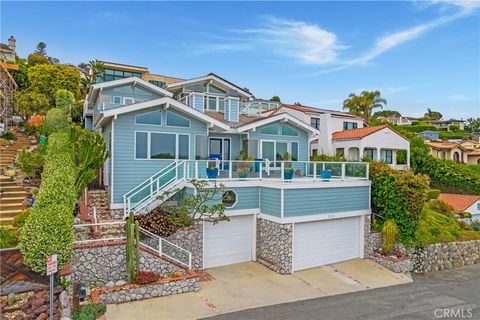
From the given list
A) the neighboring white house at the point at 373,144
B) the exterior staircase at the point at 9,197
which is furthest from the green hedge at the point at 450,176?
the exterior staircase at the point at 9,197

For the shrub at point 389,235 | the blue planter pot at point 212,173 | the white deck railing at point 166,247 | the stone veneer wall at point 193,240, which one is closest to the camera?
the white deck railing at point 166,247

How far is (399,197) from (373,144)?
14.0 metres

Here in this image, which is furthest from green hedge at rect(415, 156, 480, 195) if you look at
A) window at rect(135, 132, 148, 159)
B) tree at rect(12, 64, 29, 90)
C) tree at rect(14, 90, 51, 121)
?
tree at rect(12, 64, 29, 90)

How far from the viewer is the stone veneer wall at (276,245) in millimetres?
14070

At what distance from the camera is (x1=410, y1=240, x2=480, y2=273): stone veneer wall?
1662cm

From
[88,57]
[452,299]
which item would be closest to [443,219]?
[452,299]

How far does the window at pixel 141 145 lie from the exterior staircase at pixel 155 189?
119 centimetres

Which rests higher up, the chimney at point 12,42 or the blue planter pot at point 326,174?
the chimney at point 12,42

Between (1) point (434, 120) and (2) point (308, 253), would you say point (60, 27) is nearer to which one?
(2) point (308, 253)

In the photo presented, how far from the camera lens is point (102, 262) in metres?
11.3

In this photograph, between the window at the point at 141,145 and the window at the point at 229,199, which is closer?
the window at the point at 229,199

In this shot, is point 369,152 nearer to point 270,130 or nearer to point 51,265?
point 270,130

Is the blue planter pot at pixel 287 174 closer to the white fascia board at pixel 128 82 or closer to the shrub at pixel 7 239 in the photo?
the shrub at pixel 7 239

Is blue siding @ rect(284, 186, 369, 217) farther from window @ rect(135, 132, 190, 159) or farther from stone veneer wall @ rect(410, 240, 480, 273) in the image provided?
window @ rect(135, 132, 190, 159)
